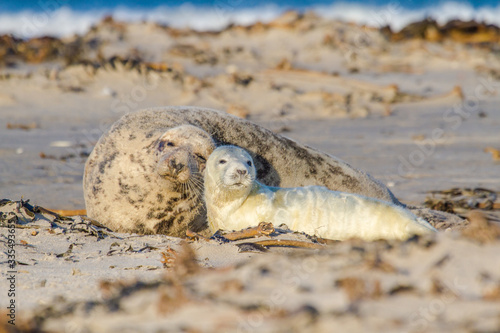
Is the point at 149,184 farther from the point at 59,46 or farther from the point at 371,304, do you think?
the point at 59,46

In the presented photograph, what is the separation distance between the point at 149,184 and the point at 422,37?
14.0 meters

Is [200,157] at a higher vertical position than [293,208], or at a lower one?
higher

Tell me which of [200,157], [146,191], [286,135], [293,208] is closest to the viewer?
[293,208]

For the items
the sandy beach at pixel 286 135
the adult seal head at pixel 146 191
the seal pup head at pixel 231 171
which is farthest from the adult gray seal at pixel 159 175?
the seal pup head at pixel 231 171

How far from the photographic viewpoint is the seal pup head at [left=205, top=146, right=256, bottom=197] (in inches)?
154

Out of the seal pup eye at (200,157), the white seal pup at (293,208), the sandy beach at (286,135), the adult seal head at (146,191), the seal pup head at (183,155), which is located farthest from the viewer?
the adult seal head at (146,191)

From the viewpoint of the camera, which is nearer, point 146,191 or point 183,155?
point 183,155

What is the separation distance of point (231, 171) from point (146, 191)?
117 centimetres

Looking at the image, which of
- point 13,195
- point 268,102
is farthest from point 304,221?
point 268,102

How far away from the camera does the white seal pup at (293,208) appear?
12.7ft

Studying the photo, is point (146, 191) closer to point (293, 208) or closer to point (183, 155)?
point (183, 155)

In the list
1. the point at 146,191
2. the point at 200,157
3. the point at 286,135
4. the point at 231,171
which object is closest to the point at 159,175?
the point at 146,191

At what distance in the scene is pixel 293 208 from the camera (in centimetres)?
409

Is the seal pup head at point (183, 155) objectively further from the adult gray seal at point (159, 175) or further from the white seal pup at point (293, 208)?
the white seal pup at point (293, 208)
